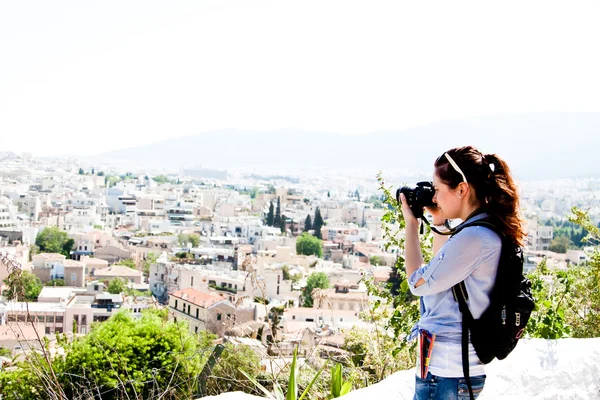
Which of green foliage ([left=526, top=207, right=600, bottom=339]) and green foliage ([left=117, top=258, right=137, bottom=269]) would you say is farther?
green foliage ([left=117, top=258, right=137, bottom=269])

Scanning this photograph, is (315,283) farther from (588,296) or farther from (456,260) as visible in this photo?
(456,260)

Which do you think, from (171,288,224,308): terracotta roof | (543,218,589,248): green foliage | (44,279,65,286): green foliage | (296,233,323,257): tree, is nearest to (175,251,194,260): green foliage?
(44,279,65,286): green foliage

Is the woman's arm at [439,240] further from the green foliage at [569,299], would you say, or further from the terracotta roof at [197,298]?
the terracotta roof at [197,298]

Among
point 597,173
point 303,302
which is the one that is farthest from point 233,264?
point 597,173

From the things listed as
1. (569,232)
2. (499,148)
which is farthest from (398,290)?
(499,148)

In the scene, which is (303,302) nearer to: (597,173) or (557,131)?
(597,173)

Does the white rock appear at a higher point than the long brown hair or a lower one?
lower

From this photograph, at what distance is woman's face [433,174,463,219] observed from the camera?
115 cm

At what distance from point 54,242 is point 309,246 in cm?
1307

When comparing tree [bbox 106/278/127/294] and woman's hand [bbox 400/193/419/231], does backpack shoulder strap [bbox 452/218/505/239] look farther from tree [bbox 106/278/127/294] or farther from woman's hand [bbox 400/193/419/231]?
tree [bbox 106/278/127/294]

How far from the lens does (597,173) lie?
377 feet

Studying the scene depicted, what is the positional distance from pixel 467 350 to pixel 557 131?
173 metres

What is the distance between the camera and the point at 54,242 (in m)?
34.0

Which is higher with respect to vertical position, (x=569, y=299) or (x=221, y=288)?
(x=569, y=299)
